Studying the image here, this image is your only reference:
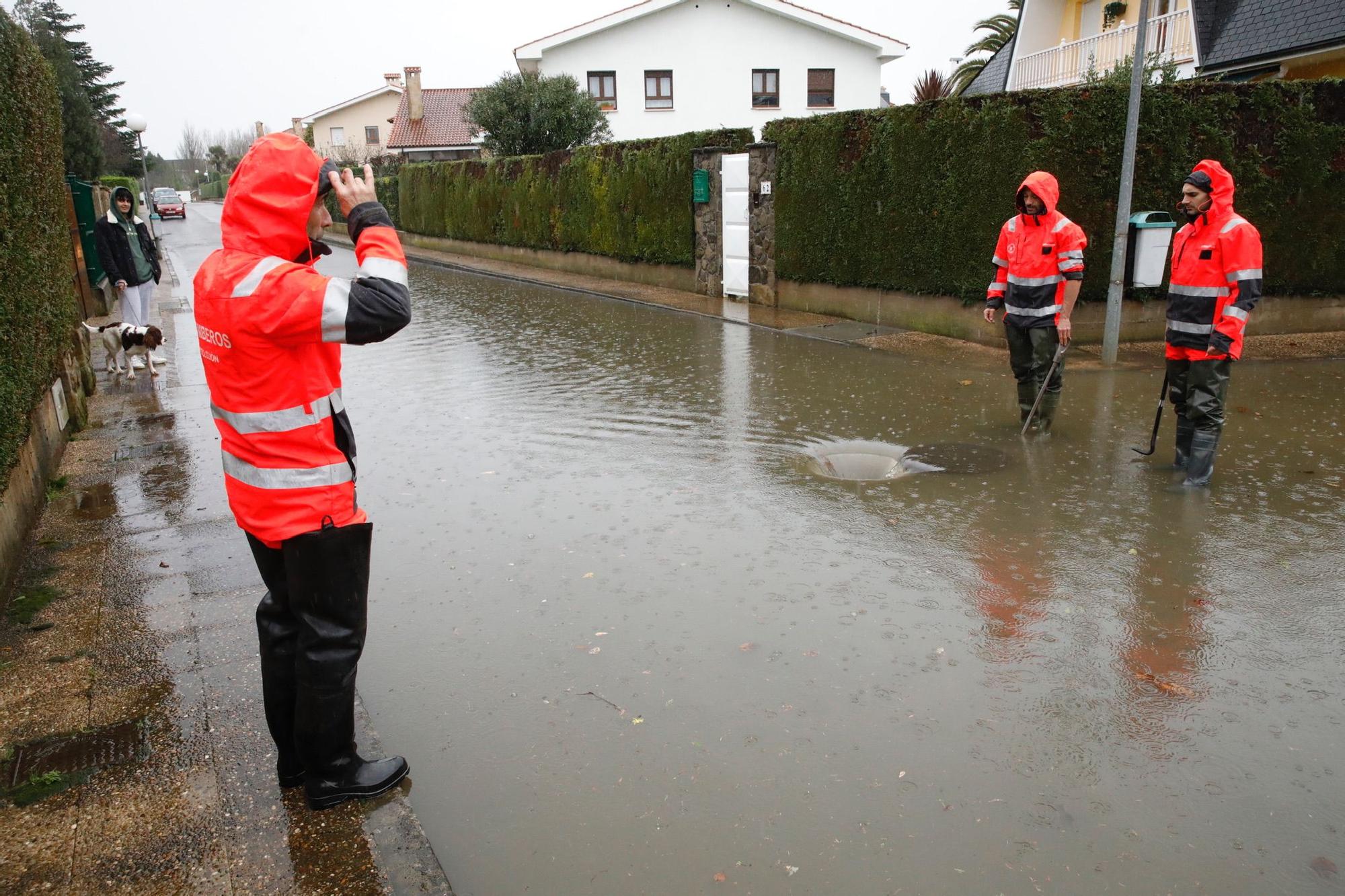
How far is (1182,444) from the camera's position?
6344mm

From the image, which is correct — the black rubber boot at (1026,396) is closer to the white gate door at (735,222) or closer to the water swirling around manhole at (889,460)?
the water swirling around manhole at (889,460)

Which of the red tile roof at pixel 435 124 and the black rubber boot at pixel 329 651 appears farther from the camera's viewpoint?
the red tile roof at pixel 435 124

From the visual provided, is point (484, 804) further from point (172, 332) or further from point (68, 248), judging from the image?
point (172, 332)

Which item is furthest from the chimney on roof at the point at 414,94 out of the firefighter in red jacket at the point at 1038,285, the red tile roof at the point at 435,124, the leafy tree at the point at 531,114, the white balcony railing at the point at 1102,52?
the firefighter in red jacket at the point at 1038,285

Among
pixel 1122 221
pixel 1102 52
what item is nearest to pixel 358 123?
pixel 1102 52

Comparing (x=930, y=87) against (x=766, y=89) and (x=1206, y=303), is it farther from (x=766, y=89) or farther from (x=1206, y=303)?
(x=1206, y=303)

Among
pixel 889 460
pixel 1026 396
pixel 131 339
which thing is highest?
pixel 131 339

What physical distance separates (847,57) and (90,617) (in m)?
34.2

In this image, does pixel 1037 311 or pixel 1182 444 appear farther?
pixel 1037 311

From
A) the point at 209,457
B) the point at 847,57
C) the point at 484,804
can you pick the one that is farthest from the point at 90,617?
the point at 847,57

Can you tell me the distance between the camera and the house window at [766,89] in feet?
111

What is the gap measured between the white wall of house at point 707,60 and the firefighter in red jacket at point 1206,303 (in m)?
28.7

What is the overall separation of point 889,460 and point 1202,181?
8.36 feet

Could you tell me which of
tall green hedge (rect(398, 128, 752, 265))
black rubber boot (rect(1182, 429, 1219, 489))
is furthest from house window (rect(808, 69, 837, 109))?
black rubber boot (rect(1182, 429, 1219, 489))
